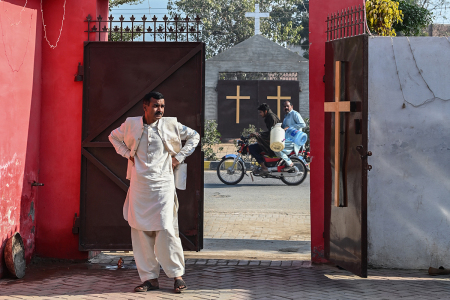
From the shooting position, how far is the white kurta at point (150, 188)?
5188mm

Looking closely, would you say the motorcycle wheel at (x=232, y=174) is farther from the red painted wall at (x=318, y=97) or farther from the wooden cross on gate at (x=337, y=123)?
the wooden cross on gate at (x=337, y=123)

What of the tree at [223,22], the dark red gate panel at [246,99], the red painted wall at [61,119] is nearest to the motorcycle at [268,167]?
the red painted wall at [61,119]

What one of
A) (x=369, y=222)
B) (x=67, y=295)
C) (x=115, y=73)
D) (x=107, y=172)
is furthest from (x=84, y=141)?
(x=369, y=222)

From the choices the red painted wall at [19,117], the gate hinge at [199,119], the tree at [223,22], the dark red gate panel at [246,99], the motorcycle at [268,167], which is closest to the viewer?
the red painted wall at [19,117]

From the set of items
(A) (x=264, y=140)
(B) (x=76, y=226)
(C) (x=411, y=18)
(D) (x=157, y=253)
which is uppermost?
(C) (x=411, y=18)

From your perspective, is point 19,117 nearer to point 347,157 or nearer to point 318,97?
point 318,97

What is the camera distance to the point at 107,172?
629 centimetres

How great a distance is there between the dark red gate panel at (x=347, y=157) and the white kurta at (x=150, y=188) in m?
1.69

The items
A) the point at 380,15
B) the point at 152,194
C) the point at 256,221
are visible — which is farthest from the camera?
the point at 256,221

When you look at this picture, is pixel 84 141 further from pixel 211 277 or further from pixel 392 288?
pixel 392 288

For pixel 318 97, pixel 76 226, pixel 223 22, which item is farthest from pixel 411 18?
pixel 223 22

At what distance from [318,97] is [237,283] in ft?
7.02

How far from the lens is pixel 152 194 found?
518 centimetres

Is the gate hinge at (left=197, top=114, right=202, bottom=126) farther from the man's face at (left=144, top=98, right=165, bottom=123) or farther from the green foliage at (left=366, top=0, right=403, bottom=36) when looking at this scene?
the green foliage at (left=366, top=0, right=403, bottom=36)
